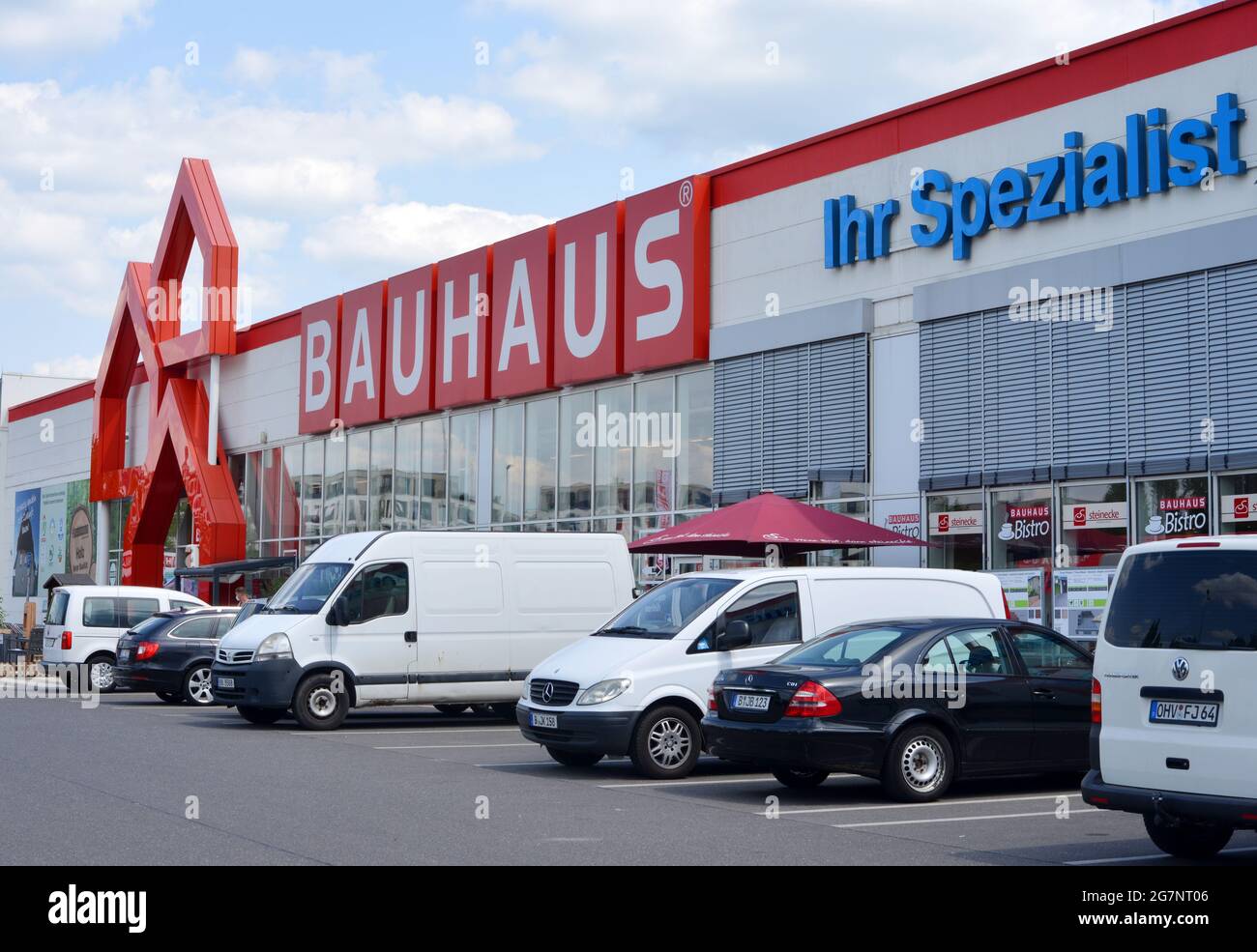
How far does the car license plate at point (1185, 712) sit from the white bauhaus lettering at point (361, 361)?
2855 cm

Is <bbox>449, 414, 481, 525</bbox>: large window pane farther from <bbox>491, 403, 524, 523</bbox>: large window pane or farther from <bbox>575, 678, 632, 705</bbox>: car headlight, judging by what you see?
<bbox>575, 678, 632, 705</bbox>: car headlight

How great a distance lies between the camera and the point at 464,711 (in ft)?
76.5

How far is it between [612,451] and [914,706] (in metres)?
17.2

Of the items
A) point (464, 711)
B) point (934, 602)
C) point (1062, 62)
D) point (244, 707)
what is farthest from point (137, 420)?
point (934, 602)

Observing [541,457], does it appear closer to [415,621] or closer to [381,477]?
[381,477]

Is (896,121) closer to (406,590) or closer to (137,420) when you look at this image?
(406,590)

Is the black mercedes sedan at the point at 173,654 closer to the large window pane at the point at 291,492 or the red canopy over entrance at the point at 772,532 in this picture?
the red canopy over entrance at the point at 772,532

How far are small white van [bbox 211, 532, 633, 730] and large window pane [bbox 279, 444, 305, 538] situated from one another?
20117mm

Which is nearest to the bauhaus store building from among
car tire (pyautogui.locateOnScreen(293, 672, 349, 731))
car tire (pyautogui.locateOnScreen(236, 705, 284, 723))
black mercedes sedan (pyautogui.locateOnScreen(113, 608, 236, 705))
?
black mercedes sedan (pyautogui.locateOnScreen(113, 608, 236, 705))

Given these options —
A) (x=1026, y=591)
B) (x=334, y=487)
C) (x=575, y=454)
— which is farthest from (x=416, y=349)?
(x=1026, y=591)

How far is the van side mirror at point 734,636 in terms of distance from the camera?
14.1 metres

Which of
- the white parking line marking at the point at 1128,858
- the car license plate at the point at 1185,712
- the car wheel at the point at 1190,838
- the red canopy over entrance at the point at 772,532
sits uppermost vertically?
the red canopy over entrance at the point at 772,532

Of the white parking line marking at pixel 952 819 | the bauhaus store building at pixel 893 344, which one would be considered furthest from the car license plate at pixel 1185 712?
the bauhaus store building at pixel 893 344

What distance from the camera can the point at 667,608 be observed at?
1477 centimetres
